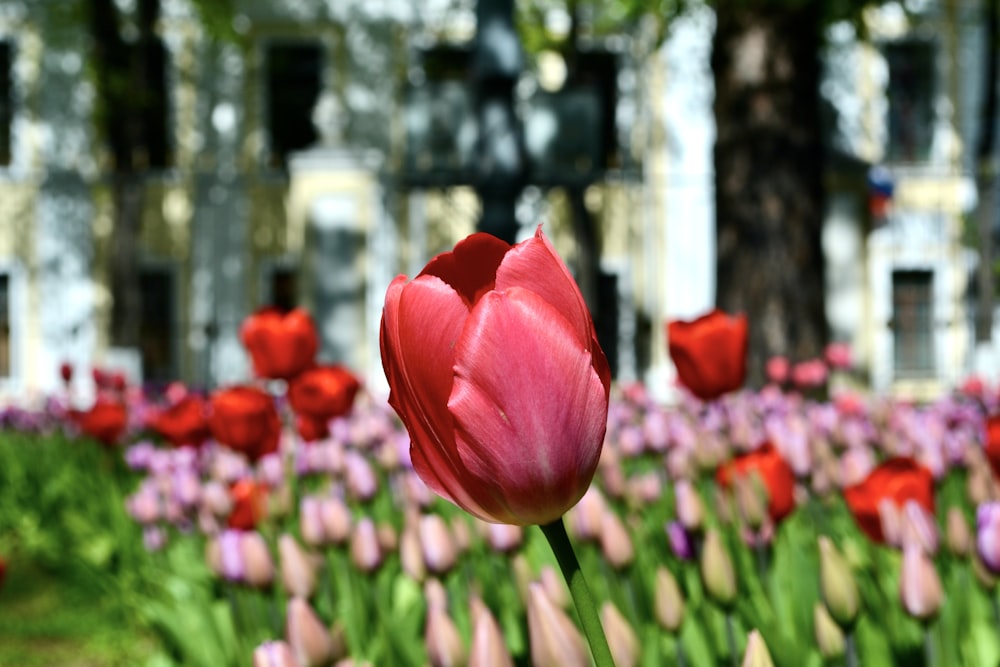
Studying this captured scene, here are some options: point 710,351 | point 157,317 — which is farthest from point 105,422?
point 157,317

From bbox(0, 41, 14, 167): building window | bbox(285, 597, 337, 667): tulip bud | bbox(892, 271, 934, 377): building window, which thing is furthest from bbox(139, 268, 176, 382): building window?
bbox(285, 597, 337, 667): tulip bud

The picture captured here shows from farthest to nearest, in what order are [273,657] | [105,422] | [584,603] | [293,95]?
[293,95], [105,422], [273,657], [584,603]

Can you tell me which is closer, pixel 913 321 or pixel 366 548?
pixel 366 548

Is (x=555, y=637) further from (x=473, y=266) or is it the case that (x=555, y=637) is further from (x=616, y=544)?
(x=616, y=544)

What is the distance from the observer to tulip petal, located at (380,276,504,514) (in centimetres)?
89

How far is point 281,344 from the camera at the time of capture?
3.12m

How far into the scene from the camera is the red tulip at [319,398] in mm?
2854

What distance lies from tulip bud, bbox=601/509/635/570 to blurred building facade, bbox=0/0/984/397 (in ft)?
56.1

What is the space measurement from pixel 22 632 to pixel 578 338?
15.1 feet

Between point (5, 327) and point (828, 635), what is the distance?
21.4 metres

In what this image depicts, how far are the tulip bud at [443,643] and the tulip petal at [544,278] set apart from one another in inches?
21.3

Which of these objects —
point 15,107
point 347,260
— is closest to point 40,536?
point 347,260

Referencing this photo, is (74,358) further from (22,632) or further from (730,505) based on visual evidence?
(730,505)

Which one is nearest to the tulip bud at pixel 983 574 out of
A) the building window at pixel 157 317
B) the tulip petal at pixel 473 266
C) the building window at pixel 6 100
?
the tulip petal at pixel 473 266
